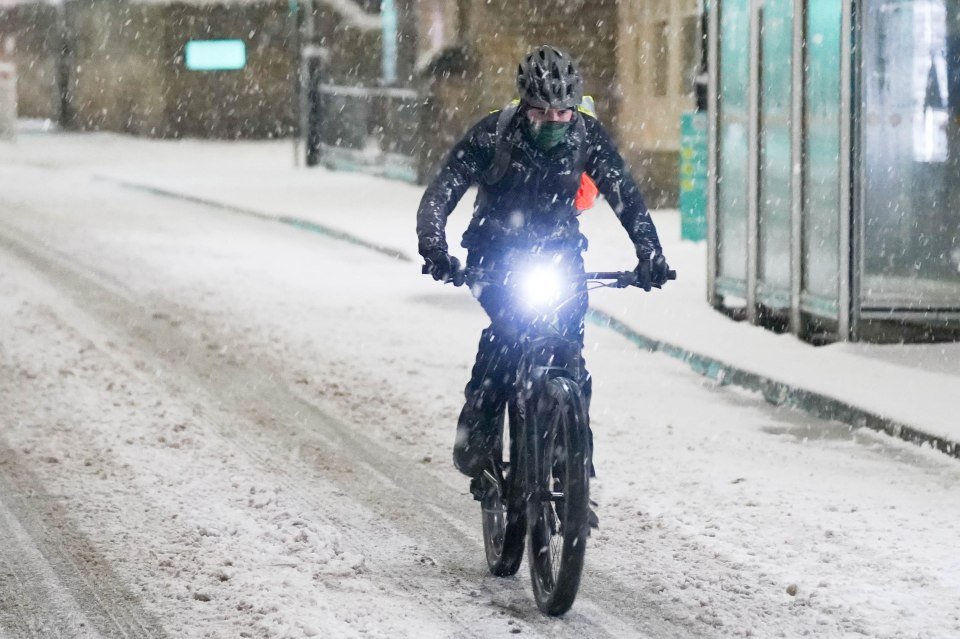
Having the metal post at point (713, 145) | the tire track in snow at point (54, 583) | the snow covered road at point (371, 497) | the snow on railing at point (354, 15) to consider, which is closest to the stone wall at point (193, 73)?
the snow on railing at point (354, 15)

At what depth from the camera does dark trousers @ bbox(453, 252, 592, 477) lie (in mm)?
5637

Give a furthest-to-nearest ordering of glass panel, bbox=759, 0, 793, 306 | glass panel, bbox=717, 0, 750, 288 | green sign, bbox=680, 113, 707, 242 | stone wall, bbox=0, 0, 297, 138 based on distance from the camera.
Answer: stone wall, bbox=0, 0, 297, 138
green sign, bbox=680, 113, 707, 242
glass panel, bbox=717, 0, 750, 288
glass panel, bbox=759, 0, 793, 306

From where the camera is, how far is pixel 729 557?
644 centimetres

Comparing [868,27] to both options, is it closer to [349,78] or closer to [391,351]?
[391,351]

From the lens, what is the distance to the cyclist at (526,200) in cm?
564

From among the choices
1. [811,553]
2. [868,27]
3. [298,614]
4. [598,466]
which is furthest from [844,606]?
[868,27]

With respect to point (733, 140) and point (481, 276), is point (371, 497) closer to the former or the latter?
point (481, 276)

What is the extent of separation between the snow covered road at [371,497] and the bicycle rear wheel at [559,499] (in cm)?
16

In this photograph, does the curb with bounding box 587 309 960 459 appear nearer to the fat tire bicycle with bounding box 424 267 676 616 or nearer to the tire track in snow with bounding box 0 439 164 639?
the fat tire bicycle with bounding box 424 267 676 616

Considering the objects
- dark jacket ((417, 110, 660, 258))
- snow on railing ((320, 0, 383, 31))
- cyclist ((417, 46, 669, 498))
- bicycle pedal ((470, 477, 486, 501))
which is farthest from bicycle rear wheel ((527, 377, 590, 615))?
snow on railing ((320, 0, 383, 31))

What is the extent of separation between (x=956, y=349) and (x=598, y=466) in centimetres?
438

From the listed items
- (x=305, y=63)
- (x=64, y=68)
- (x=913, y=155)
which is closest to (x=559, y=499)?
(x=913, y=155)

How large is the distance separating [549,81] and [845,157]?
250 inches

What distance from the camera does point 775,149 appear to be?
1259 centimetres
